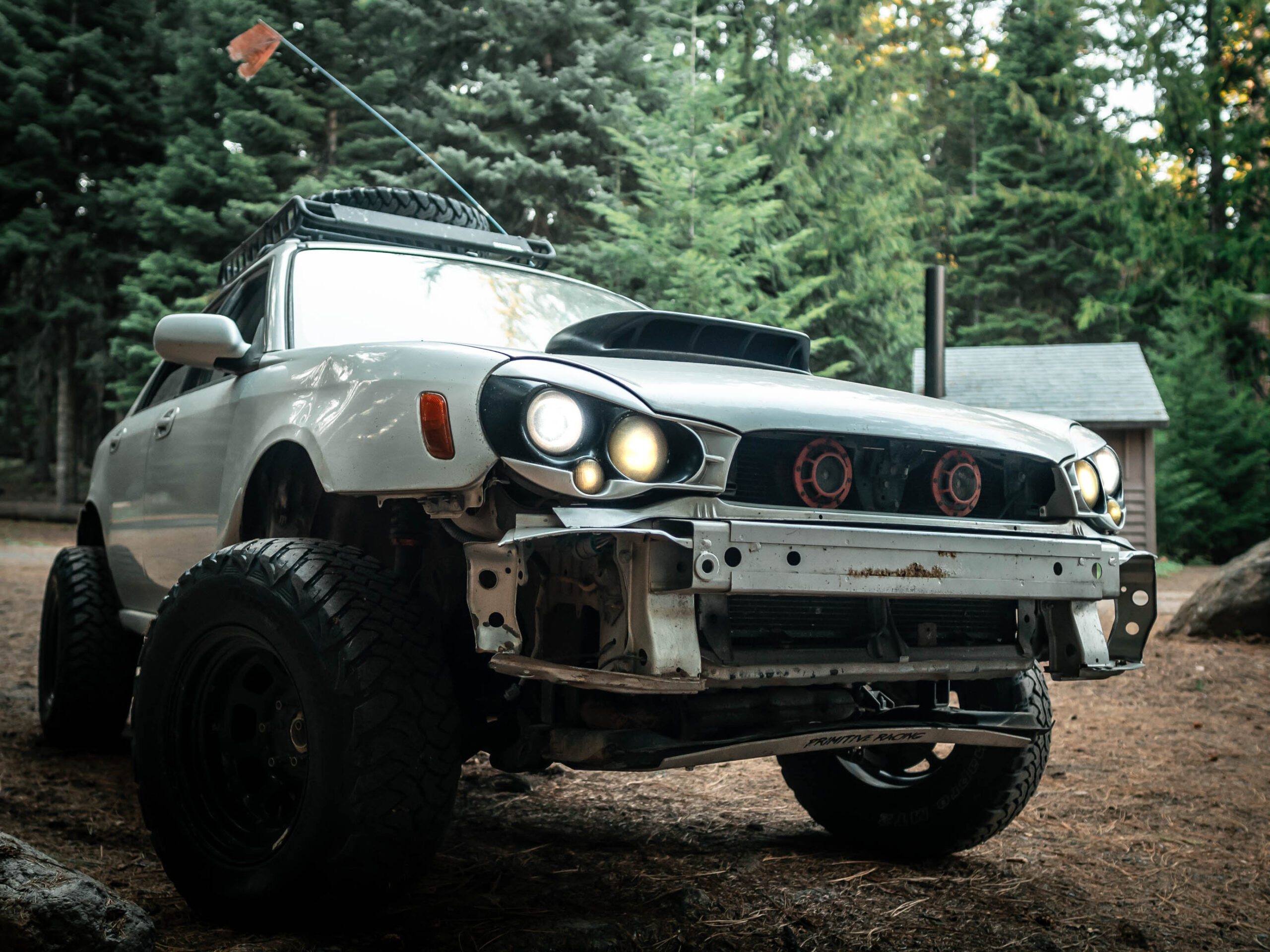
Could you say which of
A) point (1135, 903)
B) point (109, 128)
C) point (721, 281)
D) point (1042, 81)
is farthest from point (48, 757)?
point (1042, 81)

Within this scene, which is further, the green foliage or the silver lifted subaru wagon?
the green foliage

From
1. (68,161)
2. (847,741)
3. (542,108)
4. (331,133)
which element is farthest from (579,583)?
(68,161)

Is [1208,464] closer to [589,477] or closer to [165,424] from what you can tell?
[165,424]

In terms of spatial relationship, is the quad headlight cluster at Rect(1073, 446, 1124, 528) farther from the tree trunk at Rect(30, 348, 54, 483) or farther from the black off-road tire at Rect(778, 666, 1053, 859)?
the tree trunk at Rect(30, 348, 54, 483)

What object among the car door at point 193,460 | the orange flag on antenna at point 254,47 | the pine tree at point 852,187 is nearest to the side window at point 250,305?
the car door at point 193,460

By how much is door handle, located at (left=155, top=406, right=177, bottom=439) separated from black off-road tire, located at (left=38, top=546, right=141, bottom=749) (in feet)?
3.10

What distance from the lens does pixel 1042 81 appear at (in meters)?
31.0

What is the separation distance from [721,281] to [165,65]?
56.3 feet

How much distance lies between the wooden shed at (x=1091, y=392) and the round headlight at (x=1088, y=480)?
17.1 metres

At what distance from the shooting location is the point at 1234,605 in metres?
8.57

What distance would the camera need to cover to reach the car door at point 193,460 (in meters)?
3.47

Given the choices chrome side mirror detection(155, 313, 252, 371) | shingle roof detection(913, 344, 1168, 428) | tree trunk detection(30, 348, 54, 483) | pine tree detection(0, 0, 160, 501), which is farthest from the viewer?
tree trunk detection(30, 348, 54, 483)

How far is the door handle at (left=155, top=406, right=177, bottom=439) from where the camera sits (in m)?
3.98

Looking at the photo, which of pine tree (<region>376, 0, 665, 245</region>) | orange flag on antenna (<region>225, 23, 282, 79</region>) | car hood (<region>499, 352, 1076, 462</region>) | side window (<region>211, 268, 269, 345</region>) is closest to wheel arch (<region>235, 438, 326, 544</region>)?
side window (<region>211, 268, 269, 345</region>)
